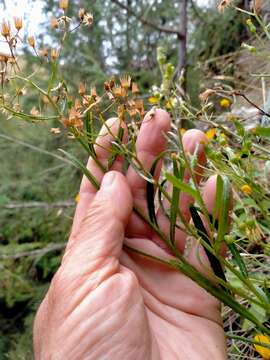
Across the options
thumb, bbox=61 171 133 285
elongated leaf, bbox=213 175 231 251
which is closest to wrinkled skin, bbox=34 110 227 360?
thumb, bbox=61 171 133 285

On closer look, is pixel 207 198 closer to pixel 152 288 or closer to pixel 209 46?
pixel 152 288

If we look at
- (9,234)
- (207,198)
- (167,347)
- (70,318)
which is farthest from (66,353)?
(9,234)

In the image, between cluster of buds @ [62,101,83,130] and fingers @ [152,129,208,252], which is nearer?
cluster of buds @ [62,101,83,130]

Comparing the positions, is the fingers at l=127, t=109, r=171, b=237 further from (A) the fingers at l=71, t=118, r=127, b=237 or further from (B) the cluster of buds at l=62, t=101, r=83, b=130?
(B) the cluster of buds at l=62, t=101, r=83, b=130

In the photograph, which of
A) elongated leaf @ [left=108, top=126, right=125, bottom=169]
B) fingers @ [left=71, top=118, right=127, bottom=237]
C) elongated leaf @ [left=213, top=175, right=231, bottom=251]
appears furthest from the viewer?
fingers @ [left=71, top=118, right=127, bottom=237]

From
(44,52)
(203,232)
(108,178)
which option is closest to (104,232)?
(108,178)

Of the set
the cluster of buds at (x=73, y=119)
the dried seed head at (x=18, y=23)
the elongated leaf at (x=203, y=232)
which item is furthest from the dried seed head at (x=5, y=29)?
the elongated leaf at (x=203, y=232)

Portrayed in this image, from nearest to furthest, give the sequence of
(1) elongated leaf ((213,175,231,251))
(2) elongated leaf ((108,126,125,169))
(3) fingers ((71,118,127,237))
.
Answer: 1. (1) elongated leaf ((213,175,231,251))
2. (2) elongated leaf ((108,126,125,169))
3. (3) fingers ((71,118,127,237))

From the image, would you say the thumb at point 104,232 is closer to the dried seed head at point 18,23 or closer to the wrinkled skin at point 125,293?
the wrinkled skin at point 125,293

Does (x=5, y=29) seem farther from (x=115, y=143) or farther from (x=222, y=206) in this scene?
(x=222, y=206)
